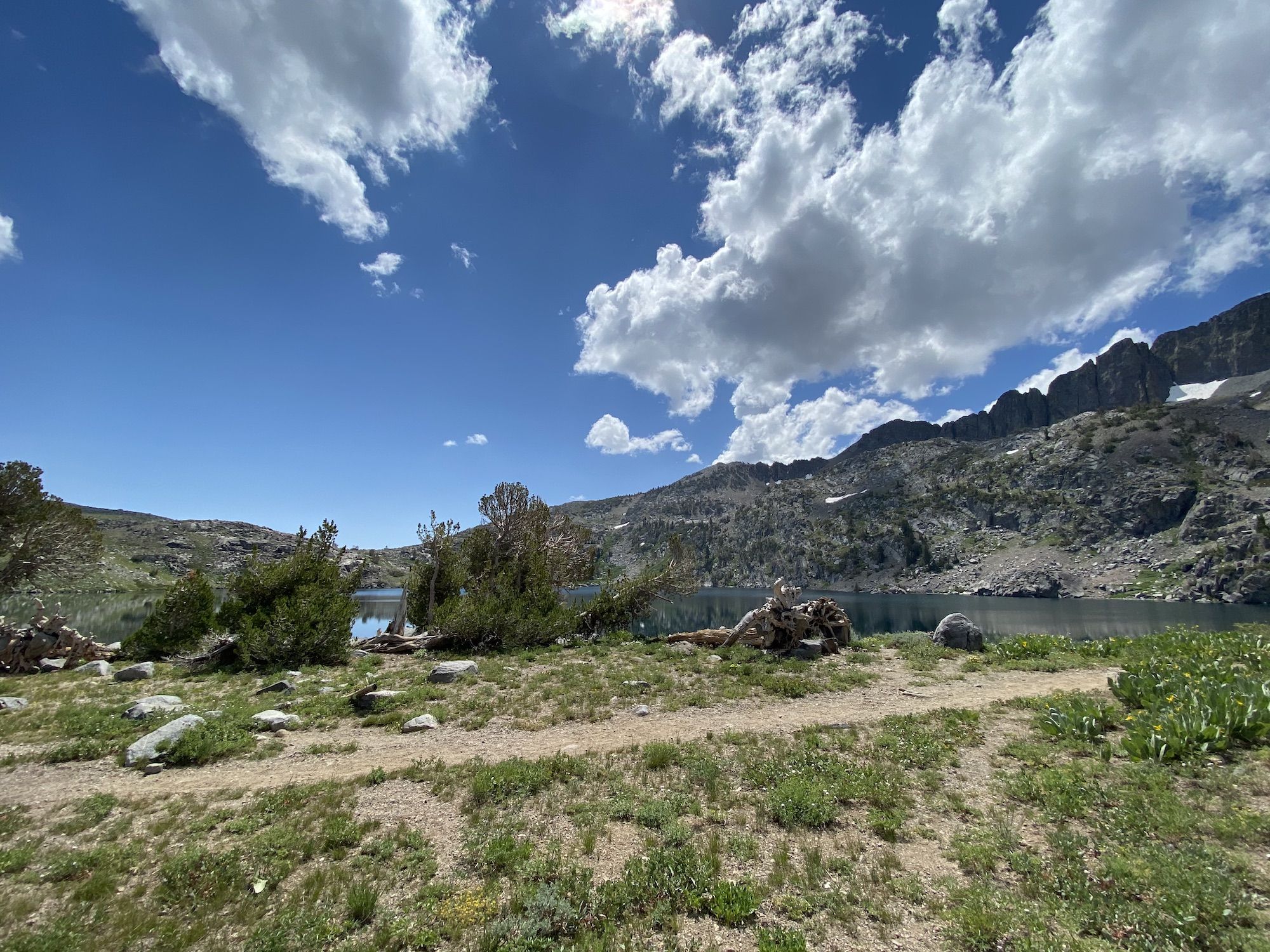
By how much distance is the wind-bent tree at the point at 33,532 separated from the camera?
3036cm

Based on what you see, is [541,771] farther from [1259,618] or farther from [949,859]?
[1259,618]

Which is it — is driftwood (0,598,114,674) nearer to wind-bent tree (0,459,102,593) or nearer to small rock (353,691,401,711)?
wind-bent tree (0,459,102,593)

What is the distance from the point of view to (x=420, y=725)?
587 inches

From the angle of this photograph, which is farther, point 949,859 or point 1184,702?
point 1184,702

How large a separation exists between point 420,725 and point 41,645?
2481cm

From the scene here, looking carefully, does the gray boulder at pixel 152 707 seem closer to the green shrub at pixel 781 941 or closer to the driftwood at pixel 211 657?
the driftwood at pixel 211 657

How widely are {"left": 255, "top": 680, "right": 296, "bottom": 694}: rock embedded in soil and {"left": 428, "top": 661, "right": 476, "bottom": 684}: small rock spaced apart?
481 centimetres

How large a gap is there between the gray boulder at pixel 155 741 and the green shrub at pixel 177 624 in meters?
17.8

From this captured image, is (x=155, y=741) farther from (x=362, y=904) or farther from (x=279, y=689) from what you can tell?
(x=362, y=904)

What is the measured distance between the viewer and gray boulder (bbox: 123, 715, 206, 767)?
11.9 m

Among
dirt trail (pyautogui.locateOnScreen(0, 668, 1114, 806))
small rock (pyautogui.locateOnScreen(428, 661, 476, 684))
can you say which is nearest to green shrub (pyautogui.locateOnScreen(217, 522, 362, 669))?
small rock (pyautogui.locateOnScreen(428, 661, 476, 684))

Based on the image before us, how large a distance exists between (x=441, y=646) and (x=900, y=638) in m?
26.9

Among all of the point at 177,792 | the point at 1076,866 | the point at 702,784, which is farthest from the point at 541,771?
the point at 1076,866

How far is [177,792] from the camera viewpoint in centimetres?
1041
